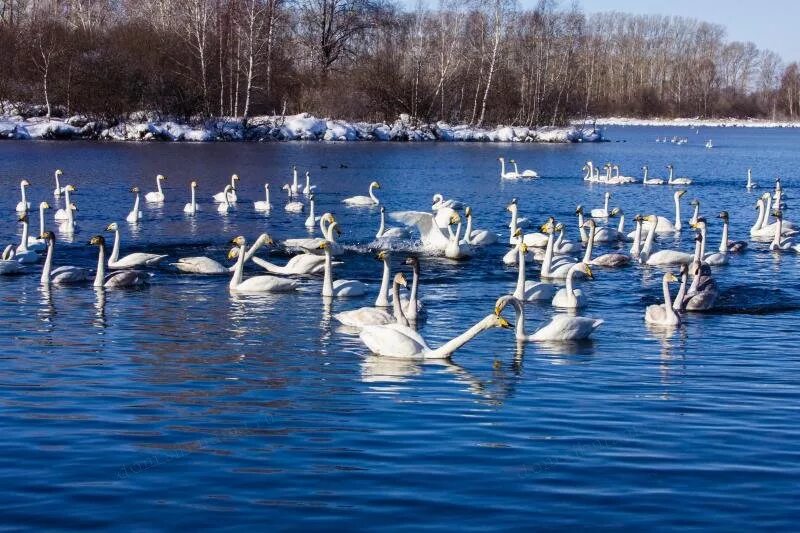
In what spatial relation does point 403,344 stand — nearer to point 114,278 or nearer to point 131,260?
point 114,278

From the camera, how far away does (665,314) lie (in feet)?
44.8

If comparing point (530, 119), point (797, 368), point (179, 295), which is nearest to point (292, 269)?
point (179, 295)

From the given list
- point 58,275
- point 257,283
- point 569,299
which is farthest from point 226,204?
point 569,299

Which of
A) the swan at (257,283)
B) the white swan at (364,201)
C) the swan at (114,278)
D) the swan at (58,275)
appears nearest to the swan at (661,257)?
the swan at (257,283)

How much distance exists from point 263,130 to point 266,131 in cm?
24

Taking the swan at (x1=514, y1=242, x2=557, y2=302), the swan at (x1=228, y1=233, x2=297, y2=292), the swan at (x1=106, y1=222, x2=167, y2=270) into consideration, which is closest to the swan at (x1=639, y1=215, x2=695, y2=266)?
the swan at (x1=514, y1=242, x2=557, y2=302)

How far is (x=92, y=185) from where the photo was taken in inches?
1287

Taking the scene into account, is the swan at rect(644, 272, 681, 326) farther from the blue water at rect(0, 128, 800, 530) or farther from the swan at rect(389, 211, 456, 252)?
the swan at rect(389, 211, 456, 252)

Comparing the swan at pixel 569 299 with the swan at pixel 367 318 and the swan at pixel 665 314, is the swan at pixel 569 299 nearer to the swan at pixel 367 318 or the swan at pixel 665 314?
the swan at pixel 665 314

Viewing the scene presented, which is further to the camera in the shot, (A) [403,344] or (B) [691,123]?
(B) [691,123]

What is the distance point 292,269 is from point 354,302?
2.59m

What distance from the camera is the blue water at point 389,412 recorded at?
670 centimetres

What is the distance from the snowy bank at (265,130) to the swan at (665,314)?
45368 mm

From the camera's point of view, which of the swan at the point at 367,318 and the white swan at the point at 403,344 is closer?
the white swan at the point at 403,344
